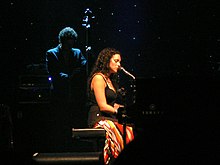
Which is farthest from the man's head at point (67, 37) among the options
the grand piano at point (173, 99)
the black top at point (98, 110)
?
the grand piano at point (173, 99)

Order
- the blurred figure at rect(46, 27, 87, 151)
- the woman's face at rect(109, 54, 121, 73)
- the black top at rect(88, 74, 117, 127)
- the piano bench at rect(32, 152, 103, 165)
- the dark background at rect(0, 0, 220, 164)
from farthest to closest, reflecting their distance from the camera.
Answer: the dark background at rect(0, 0, 220, 164) < the blurred figure at rect(46, 27, 87, 151) < the woman's face at rect(109, 54, 121, 73) < the black top at rect(88, 74, 117, 127) < the piano bench at rect(32, 152, 103, 165)

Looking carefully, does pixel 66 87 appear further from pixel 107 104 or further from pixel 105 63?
pixel 107 104

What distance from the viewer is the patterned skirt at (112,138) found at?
3742 millimetres

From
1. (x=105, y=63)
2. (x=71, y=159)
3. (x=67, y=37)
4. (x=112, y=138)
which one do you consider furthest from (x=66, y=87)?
(x=71, y=159)

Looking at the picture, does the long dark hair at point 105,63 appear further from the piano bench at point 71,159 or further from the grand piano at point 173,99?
the piano bench at point 71,159

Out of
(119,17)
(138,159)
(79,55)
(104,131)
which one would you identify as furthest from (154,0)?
(138,159)

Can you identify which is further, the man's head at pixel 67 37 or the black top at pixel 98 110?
the man's head at pixel 67 37

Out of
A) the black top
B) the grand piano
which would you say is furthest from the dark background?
the grand piano

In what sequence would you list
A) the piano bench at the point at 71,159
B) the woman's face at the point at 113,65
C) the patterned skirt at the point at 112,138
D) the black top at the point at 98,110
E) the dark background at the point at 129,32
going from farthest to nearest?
1. the dark background at the point at 129,32
2. the woman's face at the point at 113,65
3. the black top at the point at 98,110
4. the patterned skirt at the point at 112,138
5. the piano bench at the point at 71,159

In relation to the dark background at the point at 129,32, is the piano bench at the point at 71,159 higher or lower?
lower

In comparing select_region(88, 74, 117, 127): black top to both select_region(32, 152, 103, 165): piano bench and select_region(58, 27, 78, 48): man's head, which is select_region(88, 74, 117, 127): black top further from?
select_region(32, 152, 103, 165): piano bench

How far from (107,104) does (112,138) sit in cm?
44

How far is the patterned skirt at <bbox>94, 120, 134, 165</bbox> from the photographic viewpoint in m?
3.74

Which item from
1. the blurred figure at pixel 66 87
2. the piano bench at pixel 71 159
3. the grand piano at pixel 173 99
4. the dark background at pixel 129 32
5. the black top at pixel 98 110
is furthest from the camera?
the dark background at pixel 129 32
